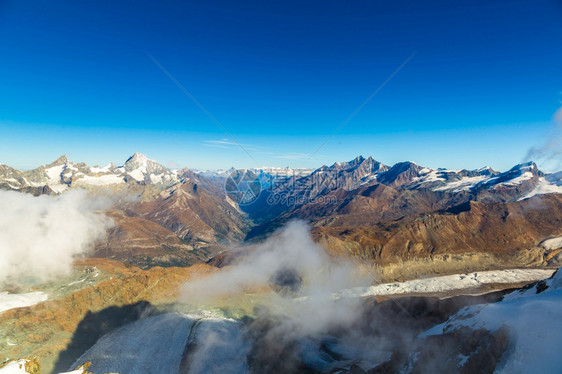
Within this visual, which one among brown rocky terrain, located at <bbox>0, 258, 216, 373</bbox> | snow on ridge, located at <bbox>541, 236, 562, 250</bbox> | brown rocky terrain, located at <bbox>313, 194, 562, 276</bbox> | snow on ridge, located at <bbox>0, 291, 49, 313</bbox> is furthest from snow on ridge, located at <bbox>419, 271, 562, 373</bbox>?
snow on ridge, located at <bbox>541, 236, 562, 250</bbox>

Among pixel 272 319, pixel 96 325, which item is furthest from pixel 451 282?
pixel 96 325

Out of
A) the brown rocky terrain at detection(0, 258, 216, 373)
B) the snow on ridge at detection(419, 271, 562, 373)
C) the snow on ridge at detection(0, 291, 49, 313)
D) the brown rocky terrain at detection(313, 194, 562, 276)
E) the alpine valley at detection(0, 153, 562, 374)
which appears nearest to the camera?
the snow on ridge at detection(419, 271, 562, 373)

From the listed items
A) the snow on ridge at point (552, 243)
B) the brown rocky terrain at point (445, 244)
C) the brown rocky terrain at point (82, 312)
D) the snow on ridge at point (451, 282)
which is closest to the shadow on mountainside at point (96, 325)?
the brown rocky terrain at point (82, 312)

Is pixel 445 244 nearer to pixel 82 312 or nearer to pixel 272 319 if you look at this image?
pixel 272 319

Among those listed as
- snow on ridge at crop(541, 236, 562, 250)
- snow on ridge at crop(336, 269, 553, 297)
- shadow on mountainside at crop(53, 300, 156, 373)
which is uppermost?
snow on ridge at crop(541, 236, 562, 250)

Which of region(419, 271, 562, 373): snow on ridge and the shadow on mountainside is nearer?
region(419, 271, 562, 373): snow on ridge

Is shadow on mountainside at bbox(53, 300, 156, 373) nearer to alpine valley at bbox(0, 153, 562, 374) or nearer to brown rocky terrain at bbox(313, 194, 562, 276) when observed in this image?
alpine valley at bbox(0, 153, 562, 374)

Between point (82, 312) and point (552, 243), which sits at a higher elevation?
point (552, 243)

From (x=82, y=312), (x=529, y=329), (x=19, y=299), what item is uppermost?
(x=529, y=329)

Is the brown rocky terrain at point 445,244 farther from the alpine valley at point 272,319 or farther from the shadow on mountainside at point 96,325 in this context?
the shadow on mountainside at point 96,325
